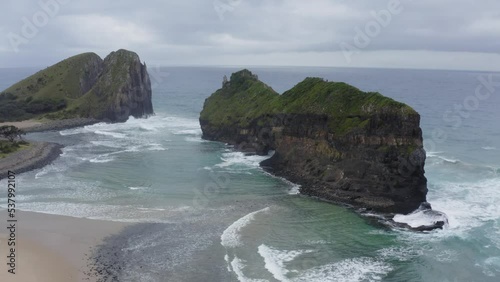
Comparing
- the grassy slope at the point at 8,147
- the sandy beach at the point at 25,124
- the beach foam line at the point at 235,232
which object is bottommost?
the beach foam line at the point at 235,232

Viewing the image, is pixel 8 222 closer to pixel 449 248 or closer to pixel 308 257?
pixel 308 257

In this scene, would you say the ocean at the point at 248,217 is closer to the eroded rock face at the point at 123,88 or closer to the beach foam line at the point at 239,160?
the beach foam line at the point at 239,160

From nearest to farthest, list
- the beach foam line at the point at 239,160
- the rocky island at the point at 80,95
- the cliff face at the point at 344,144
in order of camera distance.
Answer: the cliff face at the point at 344,144 → the beach foam line at the point at 239,160 → the rocky island at the point at 80,95

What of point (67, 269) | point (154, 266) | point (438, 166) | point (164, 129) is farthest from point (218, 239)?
point (164, 129)

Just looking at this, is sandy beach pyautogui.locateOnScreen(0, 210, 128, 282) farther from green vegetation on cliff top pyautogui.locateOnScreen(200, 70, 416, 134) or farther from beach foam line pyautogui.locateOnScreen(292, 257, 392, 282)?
green vegetation on cliff top pyautogui.locateOnScreen(200, 70, 416, 134)

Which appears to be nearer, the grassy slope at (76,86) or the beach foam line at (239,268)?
the beach foam line at (239,268)

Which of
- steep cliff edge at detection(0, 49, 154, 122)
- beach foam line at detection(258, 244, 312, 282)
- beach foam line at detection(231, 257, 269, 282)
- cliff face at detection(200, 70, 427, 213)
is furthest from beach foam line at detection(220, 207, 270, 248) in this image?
steep cliff edge at detection(0, 49, 154, 122)

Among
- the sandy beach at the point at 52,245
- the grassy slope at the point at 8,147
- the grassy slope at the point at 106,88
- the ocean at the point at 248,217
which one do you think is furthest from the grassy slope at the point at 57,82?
the sandy beach at the point at 52,245
